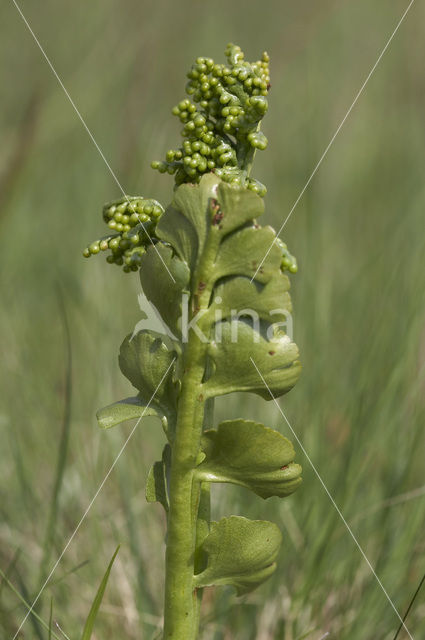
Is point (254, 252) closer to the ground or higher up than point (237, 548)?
higher up

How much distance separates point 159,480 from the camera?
81 cm

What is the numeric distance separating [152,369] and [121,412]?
59 millimetres

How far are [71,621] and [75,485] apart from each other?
0.36 metres

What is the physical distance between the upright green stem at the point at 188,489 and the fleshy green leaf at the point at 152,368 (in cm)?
3

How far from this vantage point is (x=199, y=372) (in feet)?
2.41

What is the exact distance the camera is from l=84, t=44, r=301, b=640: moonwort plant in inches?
27.7

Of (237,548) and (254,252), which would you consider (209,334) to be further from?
(237,548)

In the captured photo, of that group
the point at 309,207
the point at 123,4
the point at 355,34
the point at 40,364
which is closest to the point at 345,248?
the point at 309,207

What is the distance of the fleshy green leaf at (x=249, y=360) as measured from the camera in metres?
0.71

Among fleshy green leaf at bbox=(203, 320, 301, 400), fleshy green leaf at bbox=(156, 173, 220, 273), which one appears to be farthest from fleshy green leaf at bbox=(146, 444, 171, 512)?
fleshy green leaf at bbox=(156, 173, 220, 273)

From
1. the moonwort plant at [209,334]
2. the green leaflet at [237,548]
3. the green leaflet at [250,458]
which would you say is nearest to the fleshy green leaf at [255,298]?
the moonwort plant at [209,334]

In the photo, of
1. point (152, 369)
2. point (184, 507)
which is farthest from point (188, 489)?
point (152, 369)

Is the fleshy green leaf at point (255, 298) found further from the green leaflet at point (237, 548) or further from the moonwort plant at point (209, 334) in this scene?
the green leaflet at point (237, 548)

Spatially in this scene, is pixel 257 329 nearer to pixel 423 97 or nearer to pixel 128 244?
pixel 128 244
